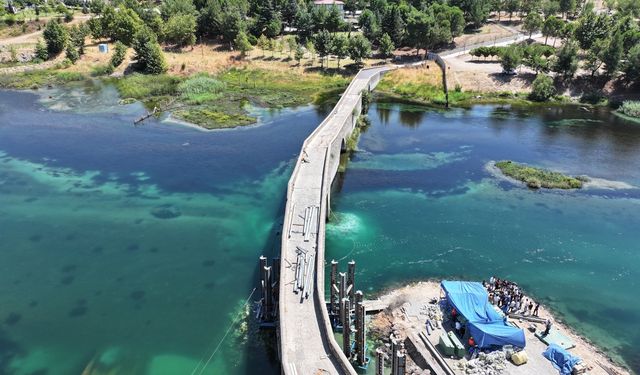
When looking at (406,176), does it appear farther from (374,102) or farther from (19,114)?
(19,114)

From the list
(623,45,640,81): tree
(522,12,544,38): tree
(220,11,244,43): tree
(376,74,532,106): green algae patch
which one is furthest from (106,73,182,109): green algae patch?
(623,45,640,81): tree

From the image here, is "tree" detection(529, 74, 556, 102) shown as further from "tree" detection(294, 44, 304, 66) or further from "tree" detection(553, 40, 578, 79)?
"tree" detection(294, 44, 304, 66)

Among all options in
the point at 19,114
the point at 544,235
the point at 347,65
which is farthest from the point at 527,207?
the point at 19,114

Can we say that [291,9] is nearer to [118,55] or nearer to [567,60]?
[118,55]

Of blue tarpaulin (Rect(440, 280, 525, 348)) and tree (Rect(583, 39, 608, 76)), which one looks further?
tree (Rect(583, 39, 608, 76))

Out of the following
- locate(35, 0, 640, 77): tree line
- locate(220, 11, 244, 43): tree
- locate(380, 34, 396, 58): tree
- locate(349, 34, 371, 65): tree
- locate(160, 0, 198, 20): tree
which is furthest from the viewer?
locate(160, 0, 198, 20): tree

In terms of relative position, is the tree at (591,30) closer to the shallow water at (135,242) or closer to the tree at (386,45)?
the tree at (386,45)
